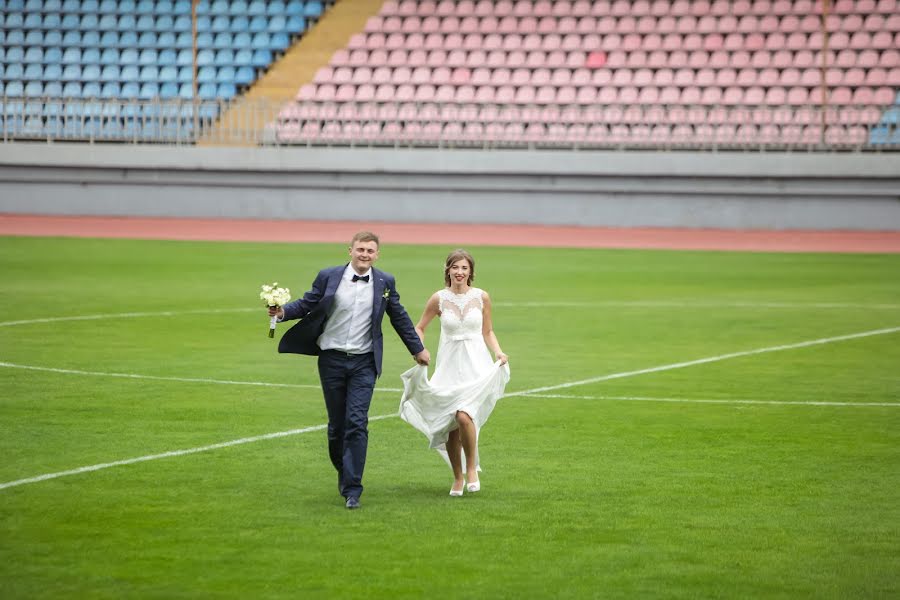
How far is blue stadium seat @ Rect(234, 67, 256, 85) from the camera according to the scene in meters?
41.0

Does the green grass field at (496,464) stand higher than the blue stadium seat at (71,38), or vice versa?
the blue stadium seat at (71,38)

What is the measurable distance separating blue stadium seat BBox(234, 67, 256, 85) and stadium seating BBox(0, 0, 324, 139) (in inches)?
1.1

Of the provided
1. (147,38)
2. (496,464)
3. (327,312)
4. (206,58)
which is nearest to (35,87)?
(147,38)

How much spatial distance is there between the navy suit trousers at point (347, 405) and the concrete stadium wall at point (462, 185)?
86.7 feet

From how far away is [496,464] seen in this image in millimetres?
10023

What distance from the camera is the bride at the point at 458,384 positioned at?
9.03 m

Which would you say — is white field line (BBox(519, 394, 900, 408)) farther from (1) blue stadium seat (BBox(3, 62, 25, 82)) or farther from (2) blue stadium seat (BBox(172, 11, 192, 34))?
(1) blue stadium seat (BBox(3, 62, 25, 82))

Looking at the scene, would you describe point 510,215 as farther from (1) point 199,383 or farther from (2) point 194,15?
(1) point 199,383

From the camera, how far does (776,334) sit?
57.5ft

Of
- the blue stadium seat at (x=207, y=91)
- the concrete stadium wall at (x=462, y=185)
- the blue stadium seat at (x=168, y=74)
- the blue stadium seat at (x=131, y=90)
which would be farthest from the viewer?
the blue stadium seat at (x=168, y=74)

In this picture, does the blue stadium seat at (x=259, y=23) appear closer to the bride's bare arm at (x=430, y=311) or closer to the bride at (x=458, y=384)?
the bride's bare arm at (x=430, y=311)

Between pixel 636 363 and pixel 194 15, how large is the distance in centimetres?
2891

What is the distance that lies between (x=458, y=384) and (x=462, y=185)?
27064 millimetres

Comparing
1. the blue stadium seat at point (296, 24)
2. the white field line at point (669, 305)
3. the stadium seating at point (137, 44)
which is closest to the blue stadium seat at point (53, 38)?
the stadium seating at point (137, 44)
